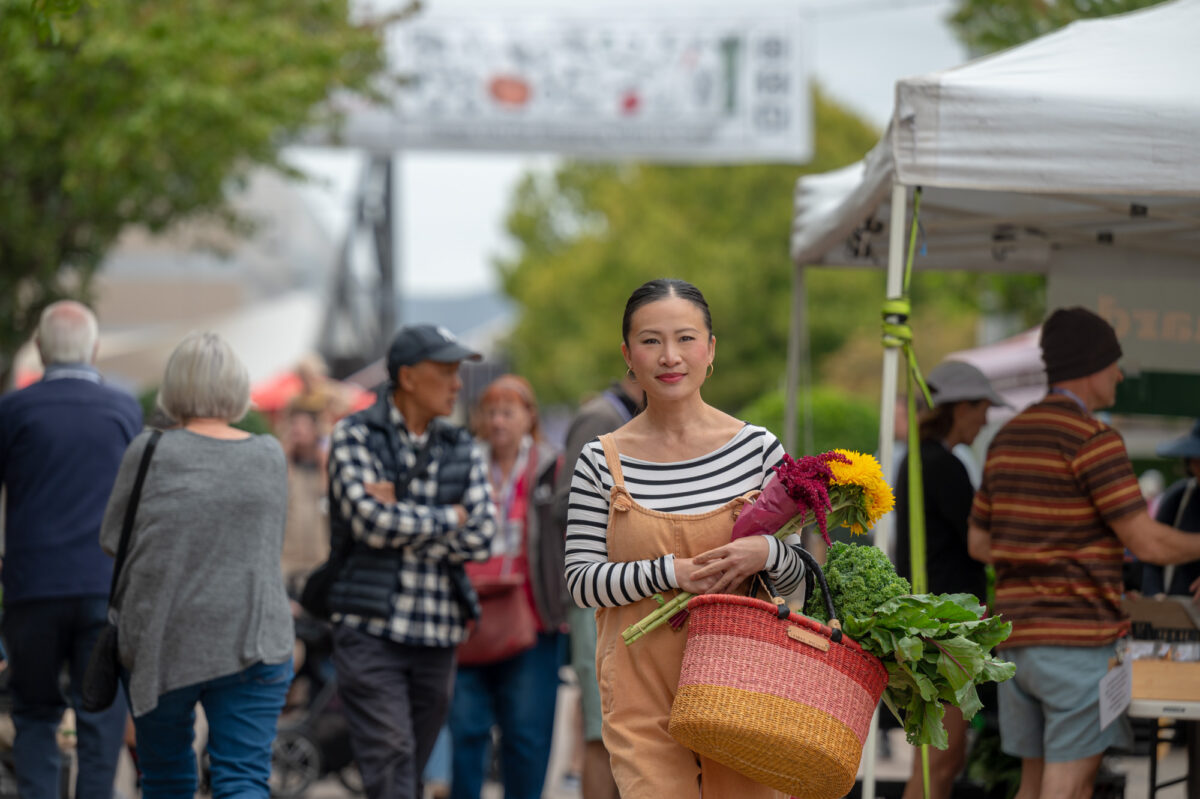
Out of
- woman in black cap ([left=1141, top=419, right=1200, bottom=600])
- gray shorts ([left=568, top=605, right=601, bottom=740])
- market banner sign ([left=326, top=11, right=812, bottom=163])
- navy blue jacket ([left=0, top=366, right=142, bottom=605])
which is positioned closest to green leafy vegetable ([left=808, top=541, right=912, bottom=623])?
gray shorts ([left=568, top=605, right=601, bottom=740])

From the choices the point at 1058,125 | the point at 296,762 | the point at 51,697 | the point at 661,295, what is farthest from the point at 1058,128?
the point at 296,762

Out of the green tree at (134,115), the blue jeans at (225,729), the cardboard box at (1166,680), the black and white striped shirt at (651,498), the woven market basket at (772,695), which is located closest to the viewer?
the woven market basket at (772,695)

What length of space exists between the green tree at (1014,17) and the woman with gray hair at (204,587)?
7.51 metres

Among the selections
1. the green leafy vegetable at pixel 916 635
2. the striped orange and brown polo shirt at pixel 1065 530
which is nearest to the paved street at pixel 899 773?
the striped orange and brown polo shirt at pixel 1065 530

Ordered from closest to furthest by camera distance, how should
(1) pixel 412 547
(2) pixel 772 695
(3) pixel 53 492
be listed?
(2) pixel 772 695 < (1) pixel 412 547 < (3) pixel 53 492

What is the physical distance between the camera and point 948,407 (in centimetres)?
627

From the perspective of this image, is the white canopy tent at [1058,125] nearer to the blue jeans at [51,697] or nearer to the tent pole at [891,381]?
the tent pole at [891,381]

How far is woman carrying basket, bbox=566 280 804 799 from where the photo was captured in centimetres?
359

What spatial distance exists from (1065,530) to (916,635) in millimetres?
1666

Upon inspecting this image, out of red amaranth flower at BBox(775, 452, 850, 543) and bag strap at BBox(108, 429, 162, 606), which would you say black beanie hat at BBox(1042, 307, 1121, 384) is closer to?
red amaranth flower at BBox(775, 452, 850, 543)

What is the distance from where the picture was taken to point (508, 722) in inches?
249

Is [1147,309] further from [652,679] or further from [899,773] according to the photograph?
[652,679]

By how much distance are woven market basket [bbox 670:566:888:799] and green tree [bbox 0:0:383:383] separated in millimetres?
8080

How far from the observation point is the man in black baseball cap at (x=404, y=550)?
534cm
